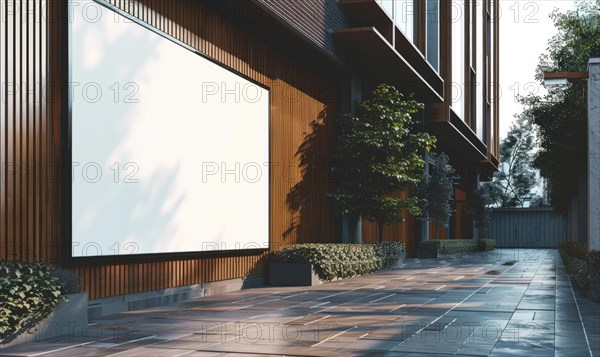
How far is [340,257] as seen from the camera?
2222 centimetres

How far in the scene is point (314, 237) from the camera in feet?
77.8

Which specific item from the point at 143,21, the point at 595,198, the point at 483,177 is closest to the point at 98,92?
the point at 143,21

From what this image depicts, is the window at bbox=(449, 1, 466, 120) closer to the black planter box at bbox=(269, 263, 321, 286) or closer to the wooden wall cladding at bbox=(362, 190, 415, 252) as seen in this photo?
the wooden wall cladding at bbox=(362, 190, 415, 252)

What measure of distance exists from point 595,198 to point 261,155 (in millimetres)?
8265

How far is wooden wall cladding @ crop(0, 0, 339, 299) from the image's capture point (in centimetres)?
1089

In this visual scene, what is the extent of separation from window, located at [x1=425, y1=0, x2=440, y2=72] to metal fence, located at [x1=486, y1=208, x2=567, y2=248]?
4010cm

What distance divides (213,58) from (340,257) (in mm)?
7814

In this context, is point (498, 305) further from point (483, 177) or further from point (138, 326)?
point (483, 177)

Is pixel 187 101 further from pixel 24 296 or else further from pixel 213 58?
pixel 24 296

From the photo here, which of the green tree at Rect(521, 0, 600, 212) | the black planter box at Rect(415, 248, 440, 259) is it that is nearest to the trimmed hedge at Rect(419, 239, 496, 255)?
the black planter box at Rect(415, 248, 440, 259)

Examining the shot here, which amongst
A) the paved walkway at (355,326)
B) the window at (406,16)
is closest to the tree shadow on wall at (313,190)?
the paved walkway at (355,326)

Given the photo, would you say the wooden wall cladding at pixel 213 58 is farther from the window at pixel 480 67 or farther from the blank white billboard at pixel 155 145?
the window at pixel 480 67

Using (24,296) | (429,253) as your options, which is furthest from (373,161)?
(24,296)

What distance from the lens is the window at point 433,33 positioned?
1547 inches
